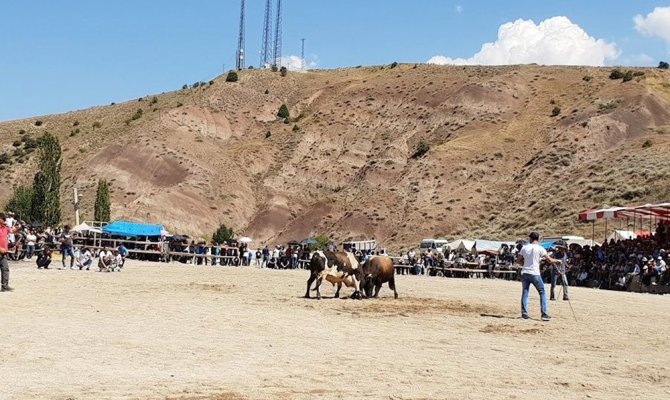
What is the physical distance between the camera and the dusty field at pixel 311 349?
10.6 meters

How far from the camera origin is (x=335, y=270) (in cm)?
2525

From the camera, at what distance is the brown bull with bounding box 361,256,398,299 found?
84.3 feet

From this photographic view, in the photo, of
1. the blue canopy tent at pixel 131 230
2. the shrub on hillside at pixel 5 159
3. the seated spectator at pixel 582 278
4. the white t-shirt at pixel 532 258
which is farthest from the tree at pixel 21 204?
the white t-shirt at pixel 532 258

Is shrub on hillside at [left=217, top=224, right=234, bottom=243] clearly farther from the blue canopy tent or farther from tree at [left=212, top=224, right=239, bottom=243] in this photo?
the blue canopy tent

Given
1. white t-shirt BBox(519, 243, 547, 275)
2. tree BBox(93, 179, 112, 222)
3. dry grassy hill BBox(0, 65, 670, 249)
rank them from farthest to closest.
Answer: dry grassy hill BBox(0, 65, 670, 249)
tree BBox(93, 179, 112, 222)
white t-shirt BBox(519, 243, 547, 275)

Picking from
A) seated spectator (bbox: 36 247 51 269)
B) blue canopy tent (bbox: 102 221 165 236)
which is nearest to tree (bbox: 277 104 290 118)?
blue canopy tent (bbox: 102 221 165 236)

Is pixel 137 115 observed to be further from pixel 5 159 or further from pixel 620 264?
pixel 620 264

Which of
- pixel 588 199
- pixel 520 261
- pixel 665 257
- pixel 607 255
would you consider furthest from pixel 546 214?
pixel 520 261

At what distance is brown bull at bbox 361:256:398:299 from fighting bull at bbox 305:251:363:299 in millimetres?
279

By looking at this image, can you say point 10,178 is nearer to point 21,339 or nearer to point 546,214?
point 546,214

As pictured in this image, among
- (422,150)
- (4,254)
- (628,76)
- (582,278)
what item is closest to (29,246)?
(4,254)

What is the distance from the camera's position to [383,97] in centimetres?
12100

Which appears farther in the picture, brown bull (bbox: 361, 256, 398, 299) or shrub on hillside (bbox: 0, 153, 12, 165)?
shrub on hillside (bbox: 0, 153, 12, 165)

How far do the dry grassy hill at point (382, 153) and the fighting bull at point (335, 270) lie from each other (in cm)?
4959
